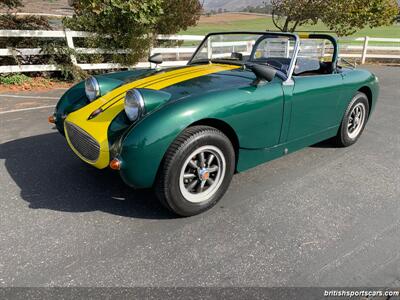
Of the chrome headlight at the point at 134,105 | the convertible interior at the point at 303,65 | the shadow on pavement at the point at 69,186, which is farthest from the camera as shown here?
the convertible interior at the point at 303,65

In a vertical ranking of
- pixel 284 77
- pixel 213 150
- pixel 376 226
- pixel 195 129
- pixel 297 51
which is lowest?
A: pixel 376 226

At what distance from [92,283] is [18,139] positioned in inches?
119

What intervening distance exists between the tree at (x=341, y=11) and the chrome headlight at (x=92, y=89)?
40.0ft

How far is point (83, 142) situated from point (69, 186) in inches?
23.7

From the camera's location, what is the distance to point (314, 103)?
130 inches

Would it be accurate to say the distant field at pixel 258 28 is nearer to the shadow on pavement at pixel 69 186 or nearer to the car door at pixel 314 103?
the car door at pixel 314 103

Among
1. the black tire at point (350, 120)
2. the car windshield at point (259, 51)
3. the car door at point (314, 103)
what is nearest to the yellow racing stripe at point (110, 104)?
the car windshield at point (259, 51)

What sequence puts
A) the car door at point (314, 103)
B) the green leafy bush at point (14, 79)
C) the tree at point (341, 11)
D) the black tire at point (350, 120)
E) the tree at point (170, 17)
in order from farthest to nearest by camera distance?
the tree at point (341, 11), the tree at point (170, 17), the green leafy bush at point (14, 79), the black tire at point (350, 120), the car door at point (314, 103)

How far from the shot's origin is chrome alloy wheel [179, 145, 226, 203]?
257 centimetres

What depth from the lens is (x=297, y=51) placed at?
327 cm

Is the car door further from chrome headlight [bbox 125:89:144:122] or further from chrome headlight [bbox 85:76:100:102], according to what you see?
chrome headlight [bbox 85:76:100:102]

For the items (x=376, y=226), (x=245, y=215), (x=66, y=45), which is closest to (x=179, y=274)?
(x=245, y=215)

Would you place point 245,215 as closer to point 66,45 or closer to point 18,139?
point 18,139

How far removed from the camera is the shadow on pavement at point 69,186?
2744mm
